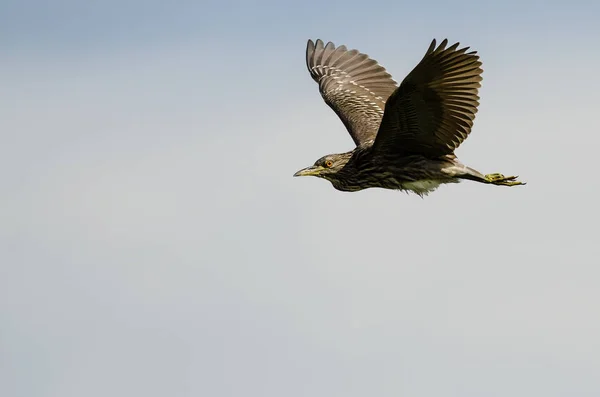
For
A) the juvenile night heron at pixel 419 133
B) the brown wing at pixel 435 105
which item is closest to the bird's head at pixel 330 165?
the juvenile night heron at pixel 419 133

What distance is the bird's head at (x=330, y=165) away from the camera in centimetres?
1794

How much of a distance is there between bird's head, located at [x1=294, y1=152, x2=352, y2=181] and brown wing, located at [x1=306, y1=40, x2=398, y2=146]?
1274mm

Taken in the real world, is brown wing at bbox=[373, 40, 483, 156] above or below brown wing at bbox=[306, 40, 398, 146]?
below

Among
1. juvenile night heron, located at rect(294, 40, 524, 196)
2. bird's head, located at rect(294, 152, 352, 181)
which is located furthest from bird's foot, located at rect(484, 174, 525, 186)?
bird's head, located at rect(294, 152, 352, 181)

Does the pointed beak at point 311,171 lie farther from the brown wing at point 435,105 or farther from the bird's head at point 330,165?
the brown wing at point 435,105

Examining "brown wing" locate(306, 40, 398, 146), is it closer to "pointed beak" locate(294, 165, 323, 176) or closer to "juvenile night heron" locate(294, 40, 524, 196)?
"juvenile night heron" locate(294, 40, 524, 196)

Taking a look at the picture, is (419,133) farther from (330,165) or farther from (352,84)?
(352,84)

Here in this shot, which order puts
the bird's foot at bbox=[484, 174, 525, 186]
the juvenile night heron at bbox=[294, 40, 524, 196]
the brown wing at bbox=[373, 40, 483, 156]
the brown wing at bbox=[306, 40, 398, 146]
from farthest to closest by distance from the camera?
the brown wing at bbox=[306, 40, 398, 146] < the bird's foot at bbox=[484, 174, 525, 186] < the juvenile night heron at bbox=[294, 40, 524, 196] < the brown wing at bbox=[373, 40, 483, 156]

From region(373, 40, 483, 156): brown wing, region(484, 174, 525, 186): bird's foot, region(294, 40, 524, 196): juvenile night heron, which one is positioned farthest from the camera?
region(484, 174, 525, 186): bird's foot

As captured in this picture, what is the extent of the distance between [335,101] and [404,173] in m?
4.30

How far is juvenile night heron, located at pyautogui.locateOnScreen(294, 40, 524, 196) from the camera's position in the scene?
50.3 feet

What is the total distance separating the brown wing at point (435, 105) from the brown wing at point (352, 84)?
2.69 metres

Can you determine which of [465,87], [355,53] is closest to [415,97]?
[465,87]

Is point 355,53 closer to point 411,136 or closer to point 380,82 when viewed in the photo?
point 380,82
